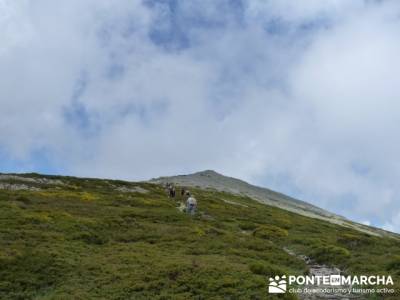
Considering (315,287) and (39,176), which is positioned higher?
(39,176)

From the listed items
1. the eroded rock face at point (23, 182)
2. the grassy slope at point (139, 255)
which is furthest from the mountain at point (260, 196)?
the grassy slope at point (139, 255)

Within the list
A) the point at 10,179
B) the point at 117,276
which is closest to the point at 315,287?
the point at 117,276

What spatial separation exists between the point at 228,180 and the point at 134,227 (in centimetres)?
13252

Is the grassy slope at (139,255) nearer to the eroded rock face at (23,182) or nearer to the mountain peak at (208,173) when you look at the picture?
the eroded rock face at (23,182)

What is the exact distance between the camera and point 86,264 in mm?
25766

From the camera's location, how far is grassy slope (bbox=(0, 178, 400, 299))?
22.4 m

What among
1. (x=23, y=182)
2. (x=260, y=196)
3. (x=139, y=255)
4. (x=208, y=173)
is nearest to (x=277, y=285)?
(x=139, y=255)

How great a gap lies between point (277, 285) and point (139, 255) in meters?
8.46

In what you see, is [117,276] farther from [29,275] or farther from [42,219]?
[42,219]

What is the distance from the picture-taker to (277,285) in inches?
917

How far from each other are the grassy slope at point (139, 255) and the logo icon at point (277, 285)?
1.45ft

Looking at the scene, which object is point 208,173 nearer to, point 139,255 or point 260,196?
point 260,196

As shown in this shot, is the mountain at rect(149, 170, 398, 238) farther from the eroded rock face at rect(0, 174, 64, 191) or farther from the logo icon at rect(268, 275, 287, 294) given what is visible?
the logo icon at rect(268, 275, 287, 294)

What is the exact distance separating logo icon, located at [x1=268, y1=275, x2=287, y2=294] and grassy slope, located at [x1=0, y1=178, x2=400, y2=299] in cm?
44
